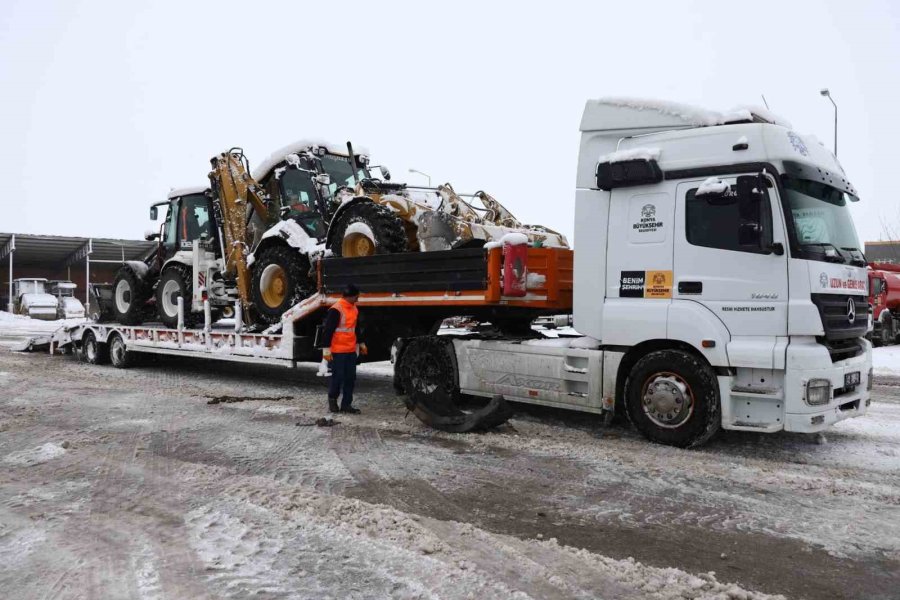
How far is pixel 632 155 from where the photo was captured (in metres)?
6.34

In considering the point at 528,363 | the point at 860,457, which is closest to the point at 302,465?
the point at 528,363

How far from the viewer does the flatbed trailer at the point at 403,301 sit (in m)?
7.30

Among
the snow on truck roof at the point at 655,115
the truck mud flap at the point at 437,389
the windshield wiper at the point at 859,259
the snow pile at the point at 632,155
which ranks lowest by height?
the truck mud flap at the point at 437,389

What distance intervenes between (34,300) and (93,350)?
950 inches

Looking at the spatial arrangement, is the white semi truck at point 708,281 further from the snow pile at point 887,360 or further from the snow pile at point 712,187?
the snow pile at point 887,360

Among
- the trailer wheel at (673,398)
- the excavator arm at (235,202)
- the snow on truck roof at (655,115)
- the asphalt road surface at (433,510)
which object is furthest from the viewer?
the excavator arm at (235,202)

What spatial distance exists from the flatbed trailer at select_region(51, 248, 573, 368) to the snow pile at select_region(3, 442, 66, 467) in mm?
3650

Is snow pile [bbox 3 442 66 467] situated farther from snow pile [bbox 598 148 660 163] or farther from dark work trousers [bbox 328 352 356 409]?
snow pile [bbox 598 148 660 163]

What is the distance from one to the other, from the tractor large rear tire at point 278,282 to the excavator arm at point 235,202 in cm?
56

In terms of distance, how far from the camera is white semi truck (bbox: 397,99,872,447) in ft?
18.4

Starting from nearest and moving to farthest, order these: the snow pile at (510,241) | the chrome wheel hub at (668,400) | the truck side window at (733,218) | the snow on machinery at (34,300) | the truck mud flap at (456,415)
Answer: the truck side window at (733,218)
the chrome wheel hub at (668,400)
the truck mud flap at (456,415)
the snow pile at (510,241)
the snow on machinery at (34,300)

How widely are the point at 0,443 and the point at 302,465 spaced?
123 inches

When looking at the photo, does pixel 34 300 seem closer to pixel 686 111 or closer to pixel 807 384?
pixel 686 111

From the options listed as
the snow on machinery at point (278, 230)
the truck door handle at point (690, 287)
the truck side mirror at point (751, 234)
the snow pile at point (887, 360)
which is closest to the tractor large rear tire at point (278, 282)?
the snow on machinery at point (278, 230)
